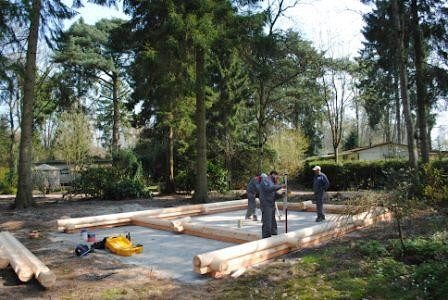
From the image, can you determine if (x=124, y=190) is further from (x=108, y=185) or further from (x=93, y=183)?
(x=93, y=183)

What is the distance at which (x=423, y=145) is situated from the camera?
16.7m

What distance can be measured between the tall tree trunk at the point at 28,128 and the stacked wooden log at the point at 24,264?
7914mm

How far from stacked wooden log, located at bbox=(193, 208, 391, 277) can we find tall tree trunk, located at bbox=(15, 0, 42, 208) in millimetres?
11378

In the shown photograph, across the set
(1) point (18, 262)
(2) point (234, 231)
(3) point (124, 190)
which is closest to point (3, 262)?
(1) point (18, 262)

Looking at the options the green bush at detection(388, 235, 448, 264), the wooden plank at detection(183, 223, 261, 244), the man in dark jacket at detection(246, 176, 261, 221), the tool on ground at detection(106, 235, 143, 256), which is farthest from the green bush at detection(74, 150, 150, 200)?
the green bush at detection(388, 235, 448, 264)

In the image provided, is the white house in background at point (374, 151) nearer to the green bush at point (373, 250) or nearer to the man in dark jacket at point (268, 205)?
the man in dark jacket at point (268, 205)

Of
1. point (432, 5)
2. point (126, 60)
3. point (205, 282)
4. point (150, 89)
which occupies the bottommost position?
point (205, 282)

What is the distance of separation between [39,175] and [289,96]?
18.9m

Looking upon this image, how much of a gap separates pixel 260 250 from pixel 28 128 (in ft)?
39.9

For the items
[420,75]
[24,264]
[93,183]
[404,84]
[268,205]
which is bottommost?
[24,264]

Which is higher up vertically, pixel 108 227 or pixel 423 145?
pixel 423 145

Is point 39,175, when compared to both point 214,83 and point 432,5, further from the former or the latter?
point 432,5

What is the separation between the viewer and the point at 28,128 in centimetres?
1572

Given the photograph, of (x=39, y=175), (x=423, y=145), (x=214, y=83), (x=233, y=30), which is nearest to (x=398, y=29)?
(x=423, y=145)
